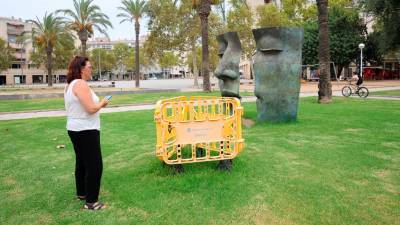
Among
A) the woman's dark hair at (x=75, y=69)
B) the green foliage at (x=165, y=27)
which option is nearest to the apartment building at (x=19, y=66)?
the green foliage at (x=165, y=27)

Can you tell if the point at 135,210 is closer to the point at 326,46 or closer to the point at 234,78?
the point at 234,78

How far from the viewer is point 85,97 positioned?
13.7 ft

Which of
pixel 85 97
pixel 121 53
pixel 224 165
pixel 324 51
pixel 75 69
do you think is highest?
pixel 121 53

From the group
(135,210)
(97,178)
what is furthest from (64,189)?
(135,210)

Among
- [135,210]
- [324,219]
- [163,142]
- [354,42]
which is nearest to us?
[324,219]

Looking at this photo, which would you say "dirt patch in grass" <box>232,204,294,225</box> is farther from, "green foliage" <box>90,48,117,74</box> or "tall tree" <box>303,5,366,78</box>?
"green foliage" <box>90,48,117,74</box>

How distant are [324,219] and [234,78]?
6.97 meters

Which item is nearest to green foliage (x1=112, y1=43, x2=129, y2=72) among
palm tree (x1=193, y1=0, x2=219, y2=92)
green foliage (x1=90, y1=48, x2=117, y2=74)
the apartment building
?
green foliage (x1=90, y1=48, x2=117, y2=74)

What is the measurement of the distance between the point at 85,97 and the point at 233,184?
7.22 feet

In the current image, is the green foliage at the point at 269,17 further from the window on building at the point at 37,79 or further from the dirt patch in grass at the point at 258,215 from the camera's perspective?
the window on building at the point at 37,79

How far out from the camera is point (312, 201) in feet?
14.7

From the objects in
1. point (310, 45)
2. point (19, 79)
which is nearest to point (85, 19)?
point (310, 45)

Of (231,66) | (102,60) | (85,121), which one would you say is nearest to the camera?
(85,121)

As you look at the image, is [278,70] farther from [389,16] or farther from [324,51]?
[389,16]
